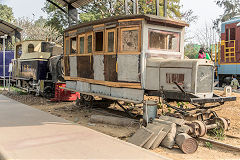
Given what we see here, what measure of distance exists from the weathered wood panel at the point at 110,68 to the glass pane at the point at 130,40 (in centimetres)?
51

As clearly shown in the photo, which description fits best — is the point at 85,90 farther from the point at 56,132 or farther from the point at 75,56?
the point at 56,132

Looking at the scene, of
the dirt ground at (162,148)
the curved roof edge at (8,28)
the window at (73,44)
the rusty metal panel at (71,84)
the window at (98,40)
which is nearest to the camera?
the dirt ground at (162,148)

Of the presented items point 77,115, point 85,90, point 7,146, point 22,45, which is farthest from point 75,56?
point 22,45

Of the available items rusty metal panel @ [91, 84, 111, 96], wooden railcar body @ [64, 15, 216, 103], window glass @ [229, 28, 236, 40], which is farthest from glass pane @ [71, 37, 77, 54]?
window glass @ [229, 28, 236, 40]

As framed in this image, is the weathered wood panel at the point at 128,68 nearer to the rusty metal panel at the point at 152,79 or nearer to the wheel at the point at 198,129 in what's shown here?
the rusty metal panel at the point at 152,79

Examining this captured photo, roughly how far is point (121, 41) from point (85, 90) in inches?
98.2

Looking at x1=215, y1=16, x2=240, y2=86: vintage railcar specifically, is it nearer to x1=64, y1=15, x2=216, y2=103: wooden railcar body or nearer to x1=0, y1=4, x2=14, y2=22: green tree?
x1=64, y1=15, x2=216, y2=103: wooden railcar body

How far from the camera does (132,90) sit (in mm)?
6371

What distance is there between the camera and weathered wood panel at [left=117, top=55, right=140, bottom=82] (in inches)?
245

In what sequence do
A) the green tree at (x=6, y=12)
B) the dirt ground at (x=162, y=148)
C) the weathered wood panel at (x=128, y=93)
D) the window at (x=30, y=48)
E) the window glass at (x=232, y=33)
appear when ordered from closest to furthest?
the dirt ground at (x=162, y=148), the weathered wood panel at (x=128, y=93), the window at (x=30, y=48), the window glass at (x=232, y=33), the green tree at (x=6, y=12)

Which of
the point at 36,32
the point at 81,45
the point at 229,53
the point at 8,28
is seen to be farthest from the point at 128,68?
the point at 36,32

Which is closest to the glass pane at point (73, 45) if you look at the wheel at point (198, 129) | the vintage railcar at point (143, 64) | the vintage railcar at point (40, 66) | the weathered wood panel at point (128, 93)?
the vintage railcar at point (143, 64)

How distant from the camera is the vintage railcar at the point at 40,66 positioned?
11.7 m

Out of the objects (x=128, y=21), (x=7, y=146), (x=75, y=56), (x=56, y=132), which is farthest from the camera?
(x=75, y=56)
